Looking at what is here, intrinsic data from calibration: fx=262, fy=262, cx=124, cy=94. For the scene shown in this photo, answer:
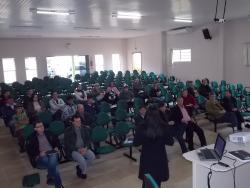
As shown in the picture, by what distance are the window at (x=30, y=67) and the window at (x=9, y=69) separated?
71 cm

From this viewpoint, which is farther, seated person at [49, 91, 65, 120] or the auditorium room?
seated person at [49, 91, 65, 120]

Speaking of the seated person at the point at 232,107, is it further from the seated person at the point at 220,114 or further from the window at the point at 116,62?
the window at the point at 116,62

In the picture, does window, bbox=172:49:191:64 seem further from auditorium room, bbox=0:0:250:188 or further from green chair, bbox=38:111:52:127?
green chair, bbox=38:111:52:127

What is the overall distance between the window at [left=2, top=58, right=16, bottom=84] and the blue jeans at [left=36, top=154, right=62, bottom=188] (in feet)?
38.6

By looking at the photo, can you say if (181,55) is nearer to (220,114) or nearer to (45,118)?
(220,114)

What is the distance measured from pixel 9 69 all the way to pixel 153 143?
44.6 feet

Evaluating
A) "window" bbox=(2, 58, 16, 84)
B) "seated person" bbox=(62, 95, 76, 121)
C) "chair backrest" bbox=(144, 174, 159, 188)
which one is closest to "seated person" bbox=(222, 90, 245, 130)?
"seated person" bbox=(62, 95, 76, 121)

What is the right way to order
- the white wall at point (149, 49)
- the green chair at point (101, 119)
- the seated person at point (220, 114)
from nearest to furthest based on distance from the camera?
1. the green chair at point (101, 119)
2. the seated person at point (220, 114)
3. the white wall at point (149, 49)

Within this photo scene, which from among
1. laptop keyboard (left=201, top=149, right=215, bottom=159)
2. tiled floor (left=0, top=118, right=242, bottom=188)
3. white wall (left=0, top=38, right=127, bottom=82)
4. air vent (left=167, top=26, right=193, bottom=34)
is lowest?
tiled floor (left=0, top=118, right=242, bottom=188)

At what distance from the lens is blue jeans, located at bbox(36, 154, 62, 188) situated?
4.09 m

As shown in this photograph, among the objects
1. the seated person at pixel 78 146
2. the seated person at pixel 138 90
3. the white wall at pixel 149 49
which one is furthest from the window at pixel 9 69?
the seated person at pixel 78 146

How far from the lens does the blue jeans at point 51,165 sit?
13.4 ft

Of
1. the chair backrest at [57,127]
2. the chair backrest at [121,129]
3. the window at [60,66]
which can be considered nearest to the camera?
the chair backrest at [121,129]

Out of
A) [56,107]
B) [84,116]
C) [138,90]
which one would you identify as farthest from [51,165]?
[138,90]
